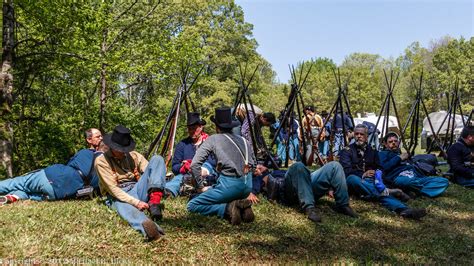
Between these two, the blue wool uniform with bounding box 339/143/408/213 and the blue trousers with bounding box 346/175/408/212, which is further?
the blue wool uniform with bounding box 339/143/408/213

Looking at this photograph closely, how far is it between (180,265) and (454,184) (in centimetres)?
678

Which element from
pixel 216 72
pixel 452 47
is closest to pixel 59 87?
pixel 216 72

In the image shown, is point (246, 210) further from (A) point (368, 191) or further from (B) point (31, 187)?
(B) point (31, 187)

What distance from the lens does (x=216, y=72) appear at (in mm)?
30984

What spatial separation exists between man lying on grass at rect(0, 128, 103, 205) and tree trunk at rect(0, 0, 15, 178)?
550 cm

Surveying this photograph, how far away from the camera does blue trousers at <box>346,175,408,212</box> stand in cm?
Answer: 638

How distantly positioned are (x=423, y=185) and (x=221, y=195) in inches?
163

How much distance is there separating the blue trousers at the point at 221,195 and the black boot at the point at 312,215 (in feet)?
3.06

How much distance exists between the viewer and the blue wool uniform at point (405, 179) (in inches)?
283

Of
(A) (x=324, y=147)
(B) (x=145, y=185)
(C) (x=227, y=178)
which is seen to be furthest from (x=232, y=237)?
(A) (x=324, y=147)

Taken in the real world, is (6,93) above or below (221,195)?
above

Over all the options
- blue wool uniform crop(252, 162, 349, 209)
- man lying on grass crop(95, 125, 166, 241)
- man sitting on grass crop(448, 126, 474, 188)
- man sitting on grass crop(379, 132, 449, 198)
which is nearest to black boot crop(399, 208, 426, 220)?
blue wool uniform crop(252, 162, 349, 209)

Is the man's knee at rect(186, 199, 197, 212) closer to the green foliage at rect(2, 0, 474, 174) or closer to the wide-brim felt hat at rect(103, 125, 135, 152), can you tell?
the wide-brim felt hat at rect(103, 125, 135, 152)

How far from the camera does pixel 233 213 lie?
17.0 ft
